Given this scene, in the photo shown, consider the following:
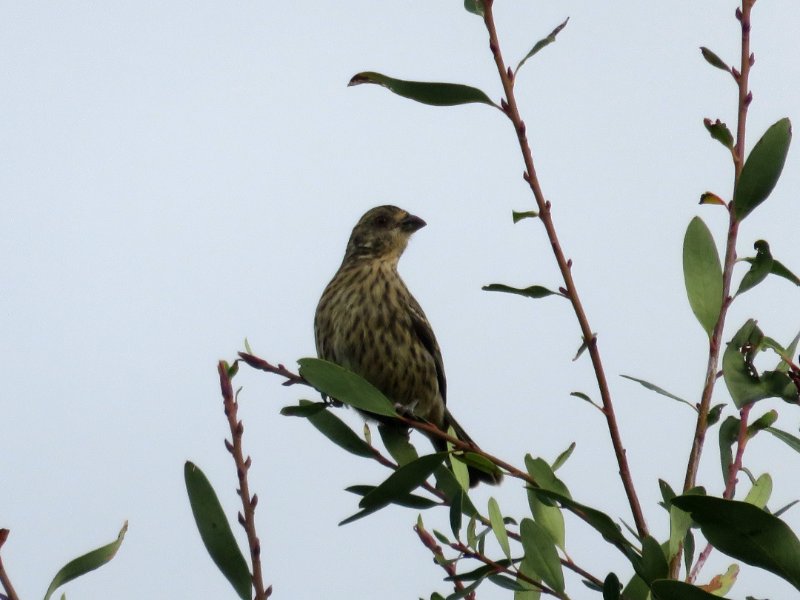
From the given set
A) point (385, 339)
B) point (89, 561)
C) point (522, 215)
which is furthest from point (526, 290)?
point (385, 339)

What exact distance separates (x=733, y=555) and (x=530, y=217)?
0.84 m

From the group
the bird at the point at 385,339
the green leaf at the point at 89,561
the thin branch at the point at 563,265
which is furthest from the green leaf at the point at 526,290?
the bird at the point at 385,339

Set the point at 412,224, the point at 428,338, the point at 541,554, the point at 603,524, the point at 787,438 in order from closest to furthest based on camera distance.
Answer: the point at 603,524, the point at 541,554, the point at 787,438, the point at 428,338, the point at 412,224

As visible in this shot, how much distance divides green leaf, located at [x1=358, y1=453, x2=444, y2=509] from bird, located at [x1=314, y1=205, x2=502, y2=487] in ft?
9.59

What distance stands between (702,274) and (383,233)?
420 cm

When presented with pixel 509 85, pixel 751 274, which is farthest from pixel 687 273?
pixel 509 85

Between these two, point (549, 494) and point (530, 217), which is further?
point (530, 217)

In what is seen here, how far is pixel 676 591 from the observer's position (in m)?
2.29

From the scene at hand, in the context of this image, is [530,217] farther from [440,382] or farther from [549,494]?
[440,382]

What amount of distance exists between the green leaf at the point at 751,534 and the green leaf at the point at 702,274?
71 centimetres

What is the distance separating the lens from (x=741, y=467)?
2.83 meters

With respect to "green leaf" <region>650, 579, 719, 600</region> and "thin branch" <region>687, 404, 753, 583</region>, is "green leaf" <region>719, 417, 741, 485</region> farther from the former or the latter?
"green leaf" <region>650, 579, 719, 600</region>

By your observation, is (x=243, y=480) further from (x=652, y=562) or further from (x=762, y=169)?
(x=762, y=169)

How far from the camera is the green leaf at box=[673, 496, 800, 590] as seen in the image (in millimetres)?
2244
